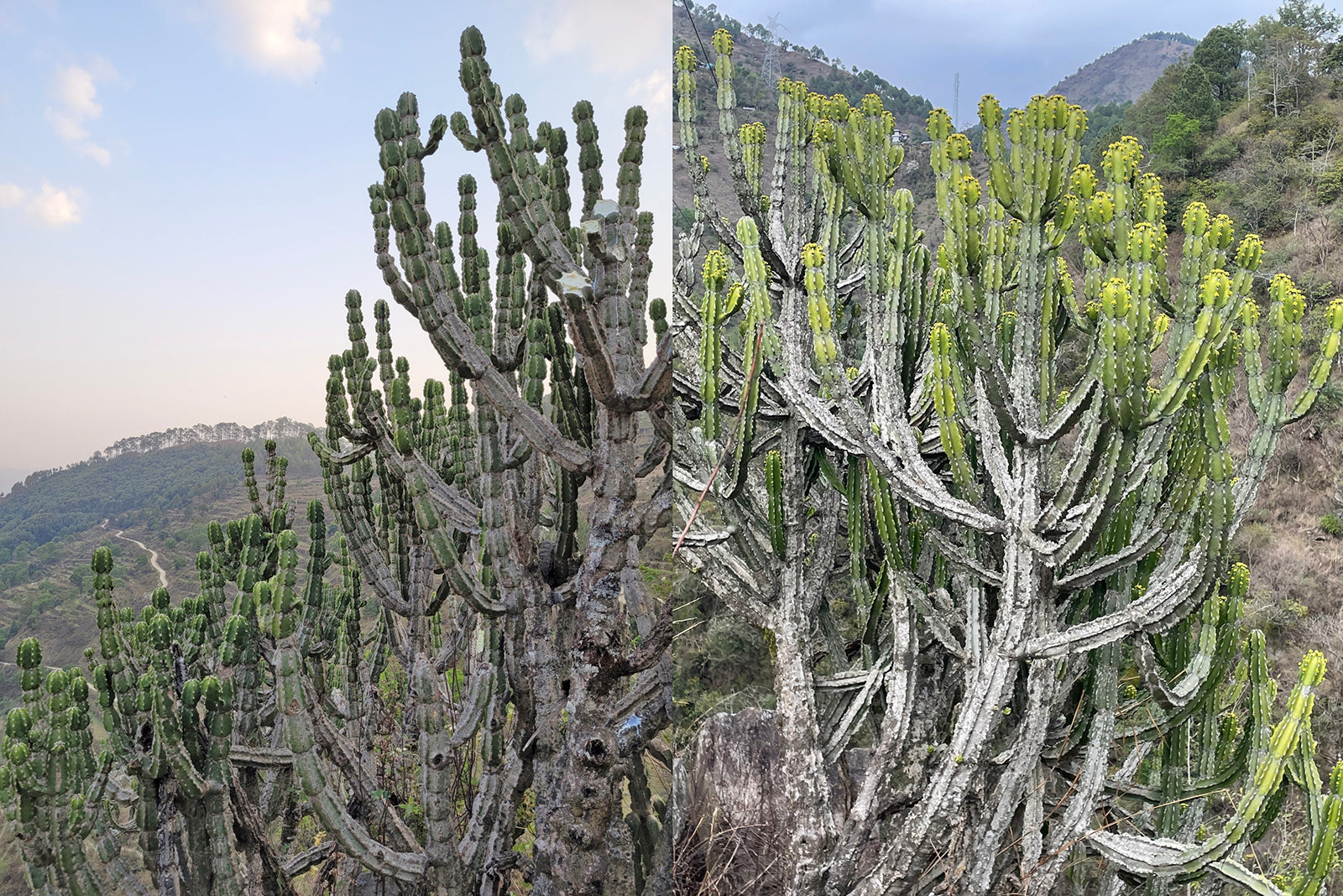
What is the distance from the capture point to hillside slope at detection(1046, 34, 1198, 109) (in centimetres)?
224

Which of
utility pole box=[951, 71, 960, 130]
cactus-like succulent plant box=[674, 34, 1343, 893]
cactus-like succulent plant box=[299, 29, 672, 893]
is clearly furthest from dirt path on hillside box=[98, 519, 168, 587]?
utility pole box=[951, 71, 960, 130]

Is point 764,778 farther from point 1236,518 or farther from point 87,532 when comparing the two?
point 87,532

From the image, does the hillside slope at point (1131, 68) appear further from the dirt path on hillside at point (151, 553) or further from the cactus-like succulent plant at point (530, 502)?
the dirt path on hillside at point (151, 553)

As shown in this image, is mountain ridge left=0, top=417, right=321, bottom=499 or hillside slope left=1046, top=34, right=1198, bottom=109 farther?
mountain ridge left=0, top=417, right=321, bottom=499

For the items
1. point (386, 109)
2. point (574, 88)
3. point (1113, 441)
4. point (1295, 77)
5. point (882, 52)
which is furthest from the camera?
point (1295, 77)

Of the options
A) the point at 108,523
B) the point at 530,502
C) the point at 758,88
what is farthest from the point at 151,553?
the point at 758,88

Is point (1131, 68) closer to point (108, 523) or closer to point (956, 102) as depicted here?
point (956, 102)

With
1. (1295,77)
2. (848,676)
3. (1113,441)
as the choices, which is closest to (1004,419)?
(1113,441)

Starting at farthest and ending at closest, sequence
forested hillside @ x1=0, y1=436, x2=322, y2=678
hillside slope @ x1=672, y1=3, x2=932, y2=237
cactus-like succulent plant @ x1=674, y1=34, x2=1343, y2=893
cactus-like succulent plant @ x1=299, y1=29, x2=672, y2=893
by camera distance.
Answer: forested hillside @ x1=0, y1=436, x2=322, y2=678 → hillside slope @ x1=672, y1=3, x2=932, y2=237 → cactus-like succulent plant @ x1=674, y1=34, x2=1343, y2=893 → cactus-like succulent plant @ x1=299, y1=29, x2=672, y2=893

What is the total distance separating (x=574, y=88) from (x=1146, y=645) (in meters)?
2.00

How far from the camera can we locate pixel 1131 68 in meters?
2.42

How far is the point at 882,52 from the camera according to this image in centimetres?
199

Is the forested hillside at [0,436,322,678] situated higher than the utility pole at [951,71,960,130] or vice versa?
the utility pole at [951,71,960,130]

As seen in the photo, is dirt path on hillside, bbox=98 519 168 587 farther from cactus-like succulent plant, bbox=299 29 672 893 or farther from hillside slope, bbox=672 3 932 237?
hillside slope, bbox=672 3 932 237
